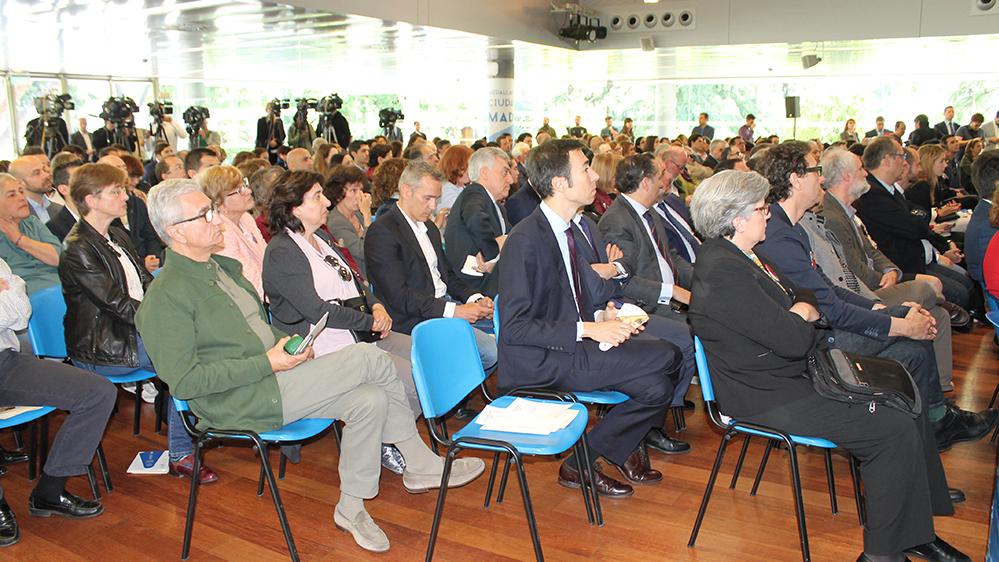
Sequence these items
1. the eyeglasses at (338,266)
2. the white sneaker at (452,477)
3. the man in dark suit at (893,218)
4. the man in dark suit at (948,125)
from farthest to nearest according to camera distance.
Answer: the man in dark suit at (948,125) < the man in dark suit at (893,218) < the eyeglasses at (338,266) < the white sneaker at (452,477)

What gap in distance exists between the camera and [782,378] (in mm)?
2736

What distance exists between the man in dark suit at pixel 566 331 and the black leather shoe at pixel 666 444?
1.85ft

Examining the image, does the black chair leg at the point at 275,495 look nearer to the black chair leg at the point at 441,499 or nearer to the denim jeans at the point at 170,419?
the black chair leg at the point at 441,499

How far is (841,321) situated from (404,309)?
1926 mm

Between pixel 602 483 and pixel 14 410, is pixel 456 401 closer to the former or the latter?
pixel 602 483

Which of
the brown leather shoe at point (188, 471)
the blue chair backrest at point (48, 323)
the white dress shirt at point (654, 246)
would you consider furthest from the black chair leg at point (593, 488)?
the blue chair backrest at point (48, 323)

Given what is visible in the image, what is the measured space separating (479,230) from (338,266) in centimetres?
105

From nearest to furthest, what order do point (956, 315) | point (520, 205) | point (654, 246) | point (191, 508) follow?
point (191, 508) < point (654, 246) < point (956, 315) < point (520, 205)

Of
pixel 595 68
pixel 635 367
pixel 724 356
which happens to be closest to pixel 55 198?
pixel 635 367

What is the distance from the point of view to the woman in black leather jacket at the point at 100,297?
11.1 feet

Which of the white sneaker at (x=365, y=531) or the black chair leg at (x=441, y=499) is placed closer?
the black chair leg at (x=441, y=499)

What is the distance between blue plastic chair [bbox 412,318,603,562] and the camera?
2.54 m

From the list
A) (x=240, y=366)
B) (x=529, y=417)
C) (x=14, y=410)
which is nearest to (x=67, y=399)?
(x=14, y=410)

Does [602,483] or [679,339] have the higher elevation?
[679,339]
